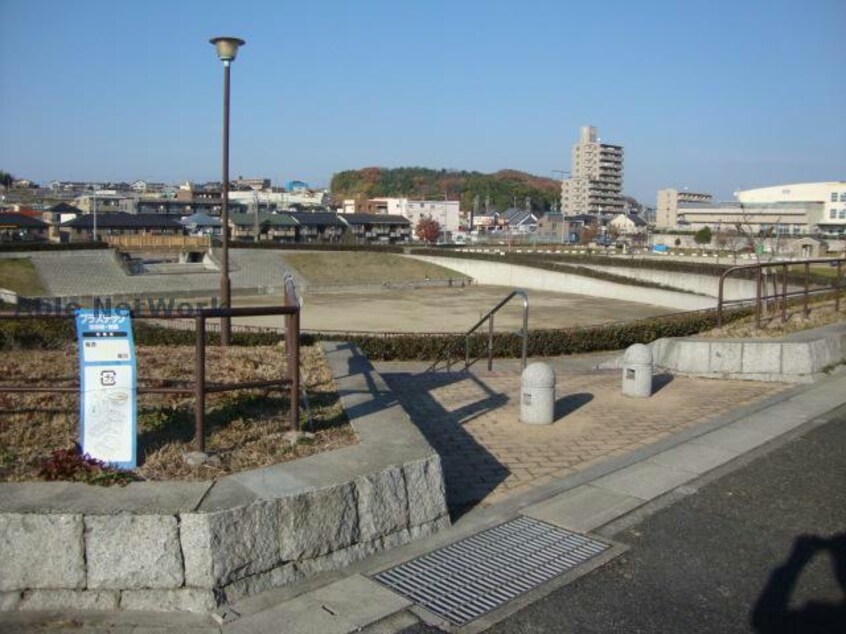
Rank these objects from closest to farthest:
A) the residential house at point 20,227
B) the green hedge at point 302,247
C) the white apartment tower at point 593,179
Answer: the green hedge at point 302,247 < the residential house at point 20,227 < the white apartment tower at point 593,179

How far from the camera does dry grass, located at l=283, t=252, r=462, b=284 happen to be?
5375 cm

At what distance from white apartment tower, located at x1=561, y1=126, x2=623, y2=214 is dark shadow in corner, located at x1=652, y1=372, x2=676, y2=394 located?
519ft

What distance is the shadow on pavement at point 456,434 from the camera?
5.59m

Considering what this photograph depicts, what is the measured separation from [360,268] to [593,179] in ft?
404

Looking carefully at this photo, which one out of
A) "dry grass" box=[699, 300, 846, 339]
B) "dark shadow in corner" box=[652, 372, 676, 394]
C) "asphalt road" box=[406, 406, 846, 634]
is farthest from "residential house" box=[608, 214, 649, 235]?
"asphalt road" box=[406, 406, 846, 634]

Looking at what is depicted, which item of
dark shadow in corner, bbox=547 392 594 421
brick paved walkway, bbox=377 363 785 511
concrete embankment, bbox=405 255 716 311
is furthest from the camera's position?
concrete embankment, bbox=405 255 716 311

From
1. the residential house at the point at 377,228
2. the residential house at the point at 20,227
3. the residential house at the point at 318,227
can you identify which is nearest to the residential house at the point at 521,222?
the residential house at the point at 377,228

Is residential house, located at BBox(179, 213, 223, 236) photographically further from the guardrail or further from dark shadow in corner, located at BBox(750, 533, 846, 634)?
dark shadow in corner, located at BBox(750, 533, 846, 634)

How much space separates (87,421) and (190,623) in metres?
1.54

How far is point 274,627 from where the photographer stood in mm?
3559

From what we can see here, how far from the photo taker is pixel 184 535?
368cm

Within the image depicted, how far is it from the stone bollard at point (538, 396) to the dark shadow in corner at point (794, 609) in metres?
3.17

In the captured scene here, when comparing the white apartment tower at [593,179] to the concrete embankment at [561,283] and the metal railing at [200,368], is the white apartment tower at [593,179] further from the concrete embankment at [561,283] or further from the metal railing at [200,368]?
the metal railing at [200,368]

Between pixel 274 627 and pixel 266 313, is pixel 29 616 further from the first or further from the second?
pixel 266 313
